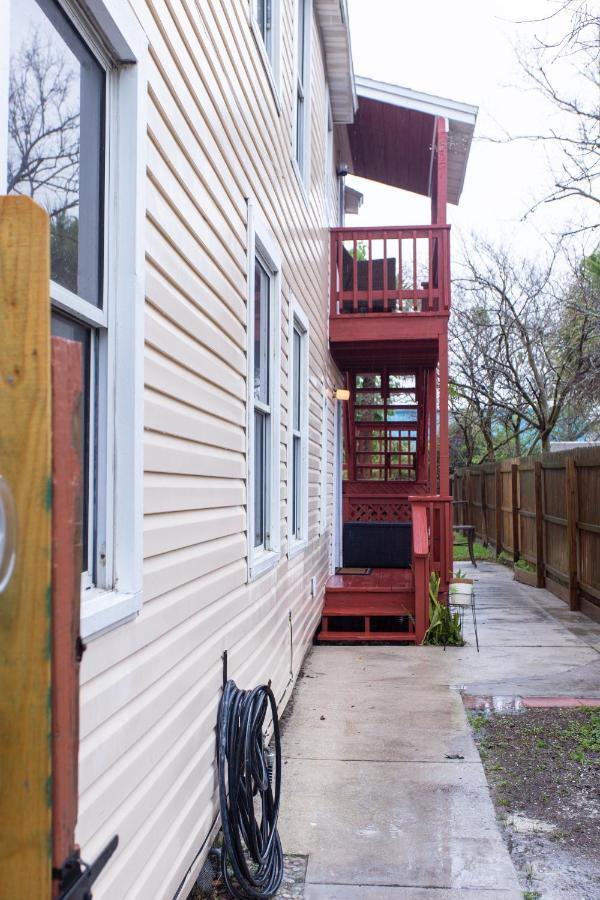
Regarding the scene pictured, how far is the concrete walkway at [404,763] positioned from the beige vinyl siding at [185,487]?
0.57 metres

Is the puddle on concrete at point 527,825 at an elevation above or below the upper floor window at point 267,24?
below

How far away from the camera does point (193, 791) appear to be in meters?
3.11

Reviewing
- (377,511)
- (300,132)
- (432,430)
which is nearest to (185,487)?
(300,132)

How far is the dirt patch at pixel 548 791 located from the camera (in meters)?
3.35

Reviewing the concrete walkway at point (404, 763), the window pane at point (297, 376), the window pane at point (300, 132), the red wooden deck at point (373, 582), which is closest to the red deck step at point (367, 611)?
the red wooden deck at point (373, 582)

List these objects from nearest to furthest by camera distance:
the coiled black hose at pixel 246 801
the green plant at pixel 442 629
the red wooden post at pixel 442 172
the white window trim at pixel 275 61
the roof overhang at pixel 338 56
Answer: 1. the coiled black hose at pixel 246 801
2. the white window trim at pixel 275 61
3. the green plant at pixel 442 629
4. the roof overhang at pixel 338 56
5. the red wooden post at pixel 442 172

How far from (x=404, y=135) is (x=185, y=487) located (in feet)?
32.7

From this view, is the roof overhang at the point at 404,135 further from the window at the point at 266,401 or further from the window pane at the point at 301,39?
the window at the point at 266,401

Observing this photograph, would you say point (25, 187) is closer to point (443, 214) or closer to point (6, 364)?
point (6, 364)

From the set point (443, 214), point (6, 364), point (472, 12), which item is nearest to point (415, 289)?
point (443, 214)

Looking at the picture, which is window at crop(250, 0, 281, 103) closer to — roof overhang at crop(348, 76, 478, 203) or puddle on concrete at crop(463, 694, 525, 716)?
puddle on concrete at crop(463, 694, 525, 716)

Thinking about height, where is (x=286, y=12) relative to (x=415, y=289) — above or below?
above

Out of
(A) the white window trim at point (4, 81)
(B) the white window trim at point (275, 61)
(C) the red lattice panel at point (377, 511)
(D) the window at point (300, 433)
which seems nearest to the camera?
(A) the white window trim at point (4, 81)

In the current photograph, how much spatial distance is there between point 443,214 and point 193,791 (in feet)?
25.6
